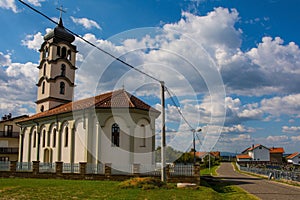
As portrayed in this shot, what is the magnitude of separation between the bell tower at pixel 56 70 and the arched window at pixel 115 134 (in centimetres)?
1383

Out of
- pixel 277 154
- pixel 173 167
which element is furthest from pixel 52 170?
pixel 277 154

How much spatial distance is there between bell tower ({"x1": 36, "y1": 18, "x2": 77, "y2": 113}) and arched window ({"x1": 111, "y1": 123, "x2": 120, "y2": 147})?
13829 mm

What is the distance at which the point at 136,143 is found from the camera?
28109 mm

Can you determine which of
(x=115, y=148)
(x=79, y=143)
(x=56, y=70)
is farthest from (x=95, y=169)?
(x=56, y=70)

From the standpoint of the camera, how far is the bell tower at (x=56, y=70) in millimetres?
38500

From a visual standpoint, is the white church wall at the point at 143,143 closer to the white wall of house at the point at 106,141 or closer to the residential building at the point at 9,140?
the white wall of house at the point at 106,141

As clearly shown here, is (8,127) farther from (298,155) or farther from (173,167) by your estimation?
(298,155)

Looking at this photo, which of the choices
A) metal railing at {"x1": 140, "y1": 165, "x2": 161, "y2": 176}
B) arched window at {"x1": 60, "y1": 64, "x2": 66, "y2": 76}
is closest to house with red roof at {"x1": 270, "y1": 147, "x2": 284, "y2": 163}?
arched window at {"x1": 60, "y1": 64, "x2": 66, "y2": 76}

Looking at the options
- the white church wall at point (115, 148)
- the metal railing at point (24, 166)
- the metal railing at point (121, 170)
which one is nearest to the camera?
the metal railing at point (121, 170)

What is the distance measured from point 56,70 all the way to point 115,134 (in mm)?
15395

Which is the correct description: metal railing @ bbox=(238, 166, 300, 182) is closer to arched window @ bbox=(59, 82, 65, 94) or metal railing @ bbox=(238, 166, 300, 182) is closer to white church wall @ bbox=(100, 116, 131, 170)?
white church wall @ bbox=(100, 116, 131, 170)

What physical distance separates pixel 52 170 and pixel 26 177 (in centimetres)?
204

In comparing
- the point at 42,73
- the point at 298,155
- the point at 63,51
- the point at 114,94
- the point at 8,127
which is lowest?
the point at 298,155

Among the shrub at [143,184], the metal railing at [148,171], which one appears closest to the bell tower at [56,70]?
the metal railing at [148,171]
